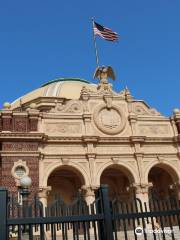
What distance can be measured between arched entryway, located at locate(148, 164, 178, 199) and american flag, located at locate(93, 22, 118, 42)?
12037 millimetres

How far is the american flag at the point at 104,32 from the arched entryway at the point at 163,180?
12037mm

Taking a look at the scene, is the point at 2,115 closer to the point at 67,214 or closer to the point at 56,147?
the point at 56,147

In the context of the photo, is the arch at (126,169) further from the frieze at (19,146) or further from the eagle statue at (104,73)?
the eagle statue at (104,73)

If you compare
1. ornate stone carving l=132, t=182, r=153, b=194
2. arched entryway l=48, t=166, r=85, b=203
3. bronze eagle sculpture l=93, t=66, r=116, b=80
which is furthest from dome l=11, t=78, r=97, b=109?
ornate stone carving l=132, t=182, r=153, b=194

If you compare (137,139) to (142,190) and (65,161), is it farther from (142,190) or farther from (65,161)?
(65,161)

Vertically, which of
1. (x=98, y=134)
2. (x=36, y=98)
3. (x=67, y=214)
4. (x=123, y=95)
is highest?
(x=36, y=98)

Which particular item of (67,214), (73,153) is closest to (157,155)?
(73,153)

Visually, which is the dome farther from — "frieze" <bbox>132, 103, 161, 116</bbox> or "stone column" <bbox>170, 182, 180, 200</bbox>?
"stone column" <bbox>170, 182, 180, 200</bbox>

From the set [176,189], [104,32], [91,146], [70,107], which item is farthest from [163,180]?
[104,32]

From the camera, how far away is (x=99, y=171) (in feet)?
76.4

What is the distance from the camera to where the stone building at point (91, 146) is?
2219 cm

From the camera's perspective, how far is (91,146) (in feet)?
77.9

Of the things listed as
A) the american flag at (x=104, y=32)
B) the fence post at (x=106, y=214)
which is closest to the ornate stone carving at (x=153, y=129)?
the american flag at (x=104, y=32)

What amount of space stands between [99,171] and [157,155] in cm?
484
